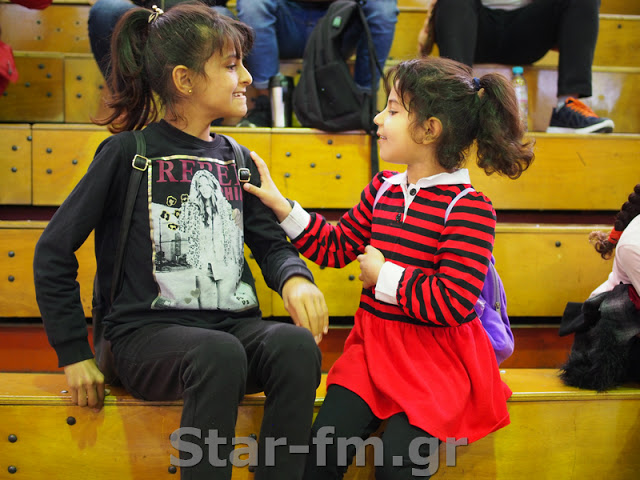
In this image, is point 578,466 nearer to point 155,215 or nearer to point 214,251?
point 214,251

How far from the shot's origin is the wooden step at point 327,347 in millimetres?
1584

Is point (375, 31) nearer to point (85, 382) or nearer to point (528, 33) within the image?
point (528, 33)

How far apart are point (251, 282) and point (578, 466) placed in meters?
0.72

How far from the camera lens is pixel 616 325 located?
124 centimetres

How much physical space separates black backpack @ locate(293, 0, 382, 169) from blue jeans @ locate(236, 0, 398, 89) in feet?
0.29

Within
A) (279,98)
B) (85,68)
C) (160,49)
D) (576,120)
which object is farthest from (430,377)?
(85,68)

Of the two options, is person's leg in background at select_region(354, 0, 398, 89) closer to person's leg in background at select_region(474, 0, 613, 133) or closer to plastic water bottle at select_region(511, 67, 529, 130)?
person's leg in background at select_region(474, 0, 613, 133)

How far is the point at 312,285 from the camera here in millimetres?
1036

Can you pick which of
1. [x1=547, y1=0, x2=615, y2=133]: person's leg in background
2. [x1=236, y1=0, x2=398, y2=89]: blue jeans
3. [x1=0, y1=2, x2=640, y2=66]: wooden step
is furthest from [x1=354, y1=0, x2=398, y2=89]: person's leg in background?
[x1=547, y1=0, x2=615, y2=133]: person's leg in background

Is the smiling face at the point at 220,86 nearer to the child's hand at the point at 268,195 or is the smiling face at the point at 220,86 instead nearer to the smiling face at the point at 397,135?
the child's hand at the point at 268,195

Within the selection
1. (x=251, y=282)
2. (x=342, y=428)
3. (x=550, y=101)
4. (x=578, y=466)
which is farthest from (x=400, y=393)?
(x=550, y=101)

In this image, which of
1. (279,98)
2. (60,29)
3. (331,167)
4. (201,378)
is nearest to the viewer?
(201,378)

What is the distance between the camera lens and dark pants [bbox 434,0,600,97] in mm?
1947

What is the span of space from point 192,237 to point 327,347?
0.73 m
